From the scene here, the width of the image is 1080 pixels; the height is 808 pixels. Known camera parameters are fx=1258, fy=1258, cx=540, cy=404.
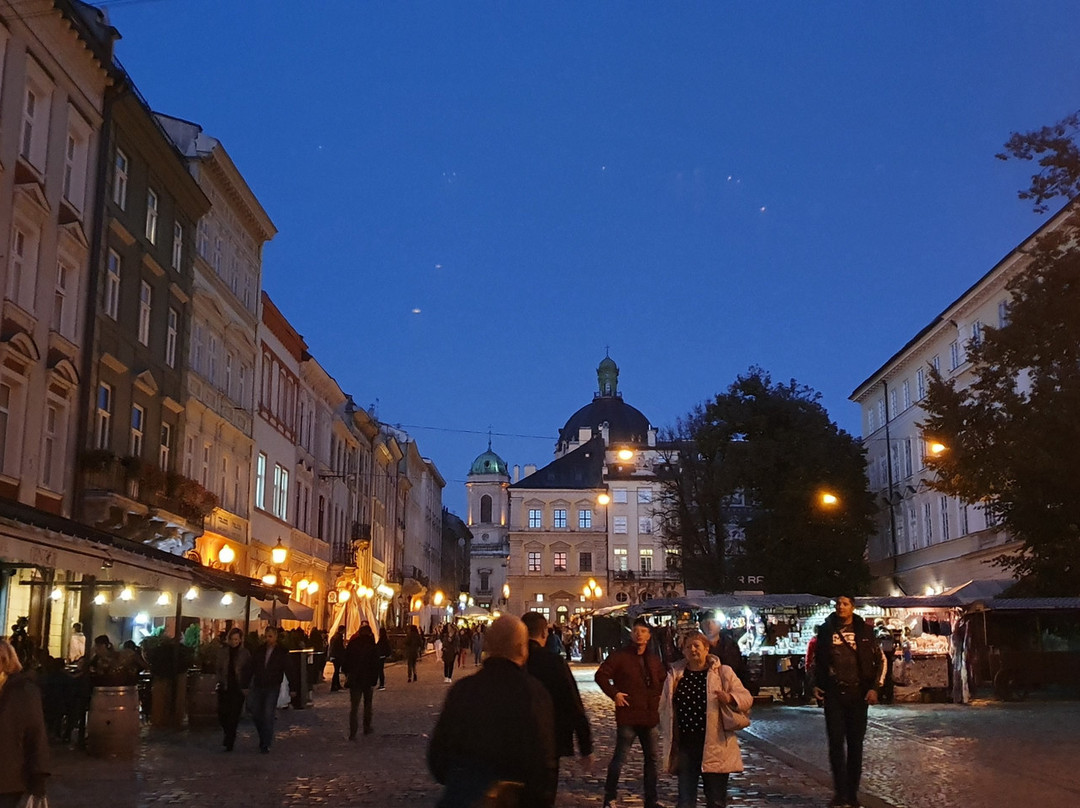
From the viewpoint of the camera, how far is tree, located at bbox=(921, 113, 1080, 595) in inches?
1088

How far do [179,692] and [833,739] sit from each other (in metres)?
13.4

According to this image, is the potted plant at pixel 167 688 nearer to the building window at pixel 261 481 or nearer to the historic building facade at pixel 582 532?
the building window at pixel 261 481

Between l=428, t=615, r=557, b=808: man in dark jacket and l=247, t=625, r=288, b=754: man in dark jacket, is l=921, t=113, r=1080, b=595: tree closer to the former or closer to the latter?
l=247, t=625, r=288, b=754: man in dark jacket

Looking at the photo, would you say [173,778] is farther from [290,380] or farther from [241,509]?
[290,380]

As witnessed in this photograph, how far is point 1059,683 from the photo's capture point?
3056 cm

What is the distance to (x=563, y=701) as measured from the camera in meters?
9.76

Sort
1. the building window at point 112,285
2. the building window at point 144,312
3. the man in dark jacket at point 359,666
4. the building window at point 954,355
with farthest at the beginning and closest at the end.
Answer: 1. the building window at point 954,355
2. the building window at point 144,312
3. the building window at point 112,285
4. the man in dark jacket at point 359,666

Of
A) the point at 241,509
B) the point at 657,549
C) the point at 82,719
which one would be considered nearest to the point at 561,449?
the point at 657,549

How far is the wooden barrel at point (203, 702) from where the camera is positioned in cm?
2127

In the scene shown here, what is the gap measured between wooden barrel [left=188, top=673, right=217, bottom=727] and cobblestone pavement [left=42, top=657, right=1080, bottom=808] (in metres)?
0.34

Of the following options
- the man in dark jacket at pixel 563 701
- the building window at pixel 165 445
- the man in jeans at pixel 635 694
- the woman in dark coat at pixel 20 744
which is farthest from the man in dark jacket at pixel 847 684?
the building window at pixel 165 445

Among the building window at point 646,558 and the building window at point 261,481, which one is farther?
the building window at point 646,558

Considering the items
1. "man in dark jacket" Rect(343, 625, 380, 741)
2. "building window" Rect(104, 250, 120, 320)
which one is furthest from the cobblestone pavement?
"building window" Rect(104, 250, 120, 320)

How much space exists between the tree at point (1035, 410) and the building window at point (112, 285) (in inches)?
755
